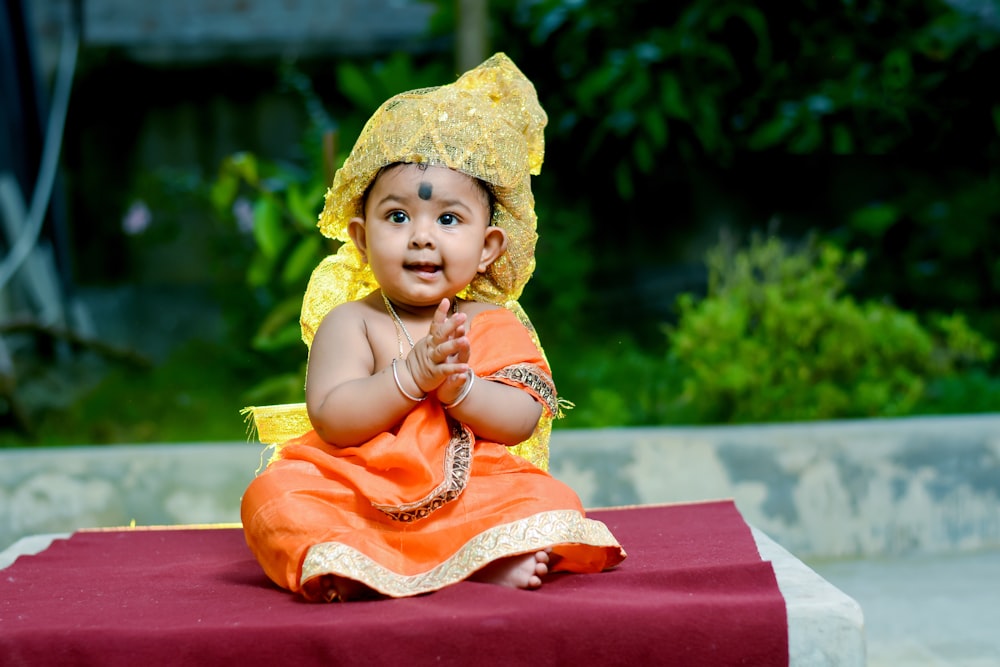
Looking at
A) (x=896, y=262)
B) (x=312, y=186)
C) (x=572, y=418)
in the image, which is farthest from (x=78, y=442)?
(x=896, y=262)

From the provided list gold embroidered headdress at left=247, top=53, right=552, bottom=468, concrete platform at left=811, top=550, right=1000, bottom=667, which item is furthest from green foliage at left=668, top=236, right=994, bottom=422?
gold embroidered headdress at left=247, top=53, right=552, bottom=468

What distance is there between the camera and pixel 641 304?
5781mm

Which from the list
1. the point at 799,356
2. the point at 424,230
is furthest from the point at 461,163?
the point at 799,356

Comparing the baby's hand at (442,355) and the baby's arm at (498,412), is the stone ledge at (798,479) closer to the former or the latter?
the baby's arm at (498,412)

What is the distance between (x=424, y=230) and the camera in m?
2.07

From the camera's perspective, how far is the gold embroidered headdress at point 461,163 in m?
2.12

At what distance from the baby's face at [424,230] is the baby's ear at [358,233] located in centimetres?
8

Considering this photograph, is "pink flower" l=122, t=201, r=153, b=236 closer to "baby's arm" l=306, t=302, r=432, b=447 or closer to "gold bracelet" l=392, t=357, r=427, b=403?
"baby's arm" l=306, t=302, r=432, b=447

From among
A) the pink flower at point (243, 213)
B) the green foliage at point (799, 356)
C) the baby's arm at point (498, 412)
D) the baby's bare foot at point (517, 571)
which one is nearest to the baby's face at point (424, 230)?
the baby's arm at point (498, 412)

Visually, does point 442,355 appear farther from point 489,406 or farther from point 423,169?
point 423,169

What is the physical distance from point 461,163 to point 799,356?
7.78 feet

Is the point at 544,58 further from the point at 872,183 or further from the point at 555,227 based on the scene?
the point at 872,183

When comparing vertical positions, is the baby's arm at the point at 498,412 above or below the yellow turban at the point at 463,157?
below

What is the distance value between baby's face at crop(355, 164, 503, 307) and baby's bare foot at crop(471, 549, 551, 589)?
0.54 meters
